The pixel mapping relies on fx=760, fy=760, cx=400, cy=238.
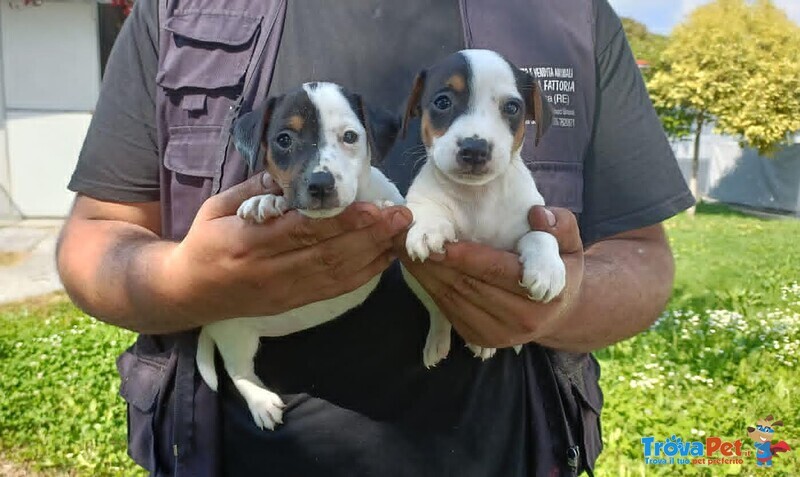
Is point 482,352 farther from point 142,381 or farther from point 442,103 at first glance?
point 142,381

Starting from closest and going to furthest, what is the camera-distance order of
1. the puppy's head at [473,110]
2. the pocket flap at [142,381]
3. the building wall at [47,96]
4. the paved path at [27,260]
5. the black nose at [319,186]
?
the black nose at [319,186] < the puppy's head at [473,110] < the pocket flap at [142,381] < the paved path at [27,260] < the building wall at [47,96]

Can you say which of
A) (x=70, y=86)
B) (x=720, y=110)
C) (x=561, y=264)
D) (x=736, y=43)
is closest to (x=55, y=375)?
(x=561, y=264)

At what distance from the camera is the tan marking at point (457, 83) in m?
1.75

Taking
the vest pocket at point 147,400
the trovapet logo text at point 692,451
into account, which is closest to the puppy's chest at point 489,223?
the vest pocket at point 147,400

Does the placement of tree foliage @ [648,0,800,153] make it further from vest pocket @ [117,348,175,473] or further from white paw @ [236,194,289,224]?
white paw @ [236,194,289,224]

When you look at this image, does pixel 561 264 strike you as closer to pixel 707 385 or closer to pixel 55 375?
pixel 707 385

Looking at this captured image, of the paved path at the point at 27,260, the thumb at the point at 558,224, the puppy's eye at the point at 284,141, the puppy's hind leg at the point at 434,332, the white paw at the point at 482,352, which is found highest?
the puppy's eye at the point at 284,141

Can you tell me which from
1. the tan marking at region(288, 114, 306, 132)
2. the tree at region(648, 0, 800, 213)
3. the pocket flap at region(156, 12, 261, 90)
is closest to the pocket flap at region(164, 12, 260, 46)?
the pocket flap at region(156, 12, 261, 90)

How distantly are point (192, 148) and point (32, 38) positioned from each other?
971 cm

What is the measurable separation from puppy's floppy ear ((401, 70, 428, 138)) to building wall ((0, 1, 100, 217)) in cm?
962

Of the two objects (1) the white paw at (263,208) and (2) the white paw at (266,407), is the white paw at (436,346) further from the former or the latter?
(1) the white paw at (263,208)

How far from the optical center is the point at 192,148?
193 cm

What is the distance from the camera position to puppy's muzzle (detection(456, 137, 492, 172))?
5.47ft

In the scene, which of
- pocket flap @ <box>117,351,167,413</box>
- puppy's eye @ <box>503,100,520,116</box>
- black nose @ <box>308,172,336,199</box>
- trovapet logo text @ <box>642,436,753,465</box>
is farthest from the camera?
trovapet logo text @ <box>642,436,753,465</box>
